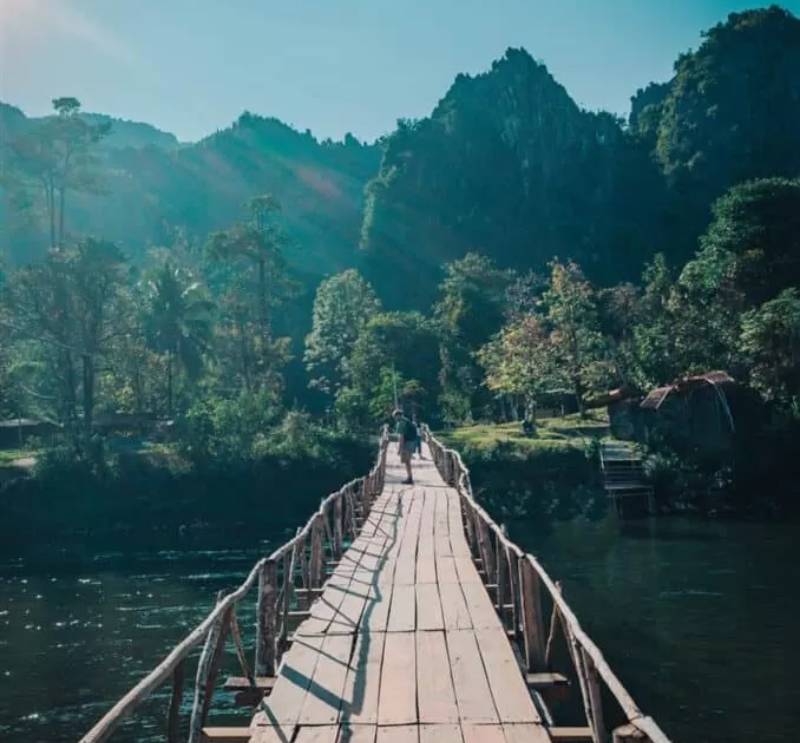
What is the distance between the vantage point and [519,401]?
5747cm

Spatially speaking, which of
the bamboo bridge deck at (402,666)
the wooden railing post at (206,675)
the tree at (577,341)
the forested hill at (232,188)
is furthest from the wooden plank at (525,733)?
the forested hill at (232,188)

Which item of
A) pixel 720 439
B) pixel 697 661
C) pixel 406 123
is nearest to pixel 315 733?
pixel 697 661

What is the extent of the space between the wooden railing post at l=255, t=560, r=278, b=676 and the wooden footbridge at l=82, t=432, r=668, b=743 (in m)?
0.01

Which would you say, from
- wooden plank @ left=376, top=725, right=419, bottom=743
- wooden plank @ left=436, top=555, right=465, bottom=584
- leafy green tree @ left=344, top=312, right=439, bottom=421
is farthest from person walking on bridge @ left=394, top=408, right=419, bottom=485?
leafy green tree @ left=344, top=312, right=439, bottom=421

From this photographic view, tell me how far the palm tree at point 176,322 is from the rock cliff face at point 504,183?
140 ft

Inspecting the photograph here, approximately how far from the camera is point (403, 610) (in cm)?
939

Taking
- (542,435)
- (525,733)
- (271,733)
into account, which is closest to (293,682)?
(271,733)

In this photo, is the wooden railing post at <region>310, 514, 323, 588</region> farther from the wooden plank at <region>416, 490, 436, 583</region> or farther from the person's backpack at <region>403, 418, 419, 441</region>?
the person's backpack at <region>403, 418, 419, 441</region>

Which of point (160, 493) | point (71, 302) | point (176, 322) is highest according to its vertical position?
point (71, 302)

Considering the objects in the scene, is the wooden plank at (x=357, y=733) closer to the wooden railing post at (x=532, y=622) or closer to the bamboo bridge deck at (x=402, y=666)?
the bamboo bridge deck at (x=402, y=666)

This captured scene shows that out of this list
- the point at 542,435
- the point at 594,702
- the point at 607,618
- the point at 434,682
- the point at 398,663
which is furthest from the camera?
the point at 542,435

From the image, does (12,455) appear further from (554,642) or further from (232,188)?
(232,188)

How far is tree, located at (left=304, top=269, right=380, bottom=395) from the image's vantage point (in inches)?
2584

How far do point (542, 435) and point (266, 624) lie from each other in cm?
3930
